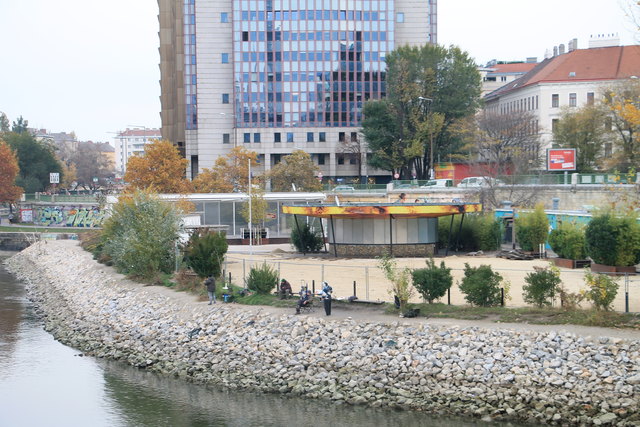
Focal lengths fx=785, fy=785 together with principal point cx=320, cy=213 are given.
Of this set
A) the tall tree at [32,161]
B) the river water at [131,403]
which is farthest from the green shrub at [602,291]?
the tall tree at [32,161]

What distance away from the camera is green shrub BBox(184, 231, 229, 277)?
36.5m

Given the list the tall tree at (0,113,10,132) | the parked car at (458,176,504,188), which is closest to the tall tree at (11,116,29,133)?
the tall tree at (0,113,10,132)

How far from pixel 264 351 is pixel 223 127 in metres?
90.0

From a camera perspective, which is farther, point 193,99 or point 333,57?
point 193,99

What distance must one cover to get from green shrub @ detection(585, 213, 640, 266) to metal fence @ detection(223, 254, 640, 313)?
1.64 m

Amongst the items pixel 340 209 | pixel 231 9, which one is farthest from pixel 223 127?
pixel 340 209

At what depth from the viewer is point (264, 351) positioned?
94.5 ft

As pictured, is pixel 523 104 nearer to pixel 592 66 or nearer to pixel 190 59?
pixel 592 66

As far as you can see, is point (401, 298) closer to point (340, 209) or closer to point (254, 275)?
point (254, 275)

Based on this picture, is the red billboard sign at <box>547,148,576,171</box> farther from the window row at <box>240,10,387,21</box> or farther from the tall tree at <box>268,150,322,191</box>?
the window row at <box>240,10,387,21</box>

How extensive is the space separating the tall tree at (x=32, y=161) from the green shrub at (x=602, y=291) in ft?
354

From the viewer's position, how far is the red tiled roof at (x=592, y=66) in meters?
93.7

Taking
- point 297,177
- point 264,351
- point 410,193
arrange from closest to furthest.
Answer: point 264,351 → point 410,193 → point 297,177

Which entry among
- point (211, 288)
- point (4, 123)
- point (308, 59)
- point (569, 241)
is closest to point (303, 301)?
point (211, 288)
